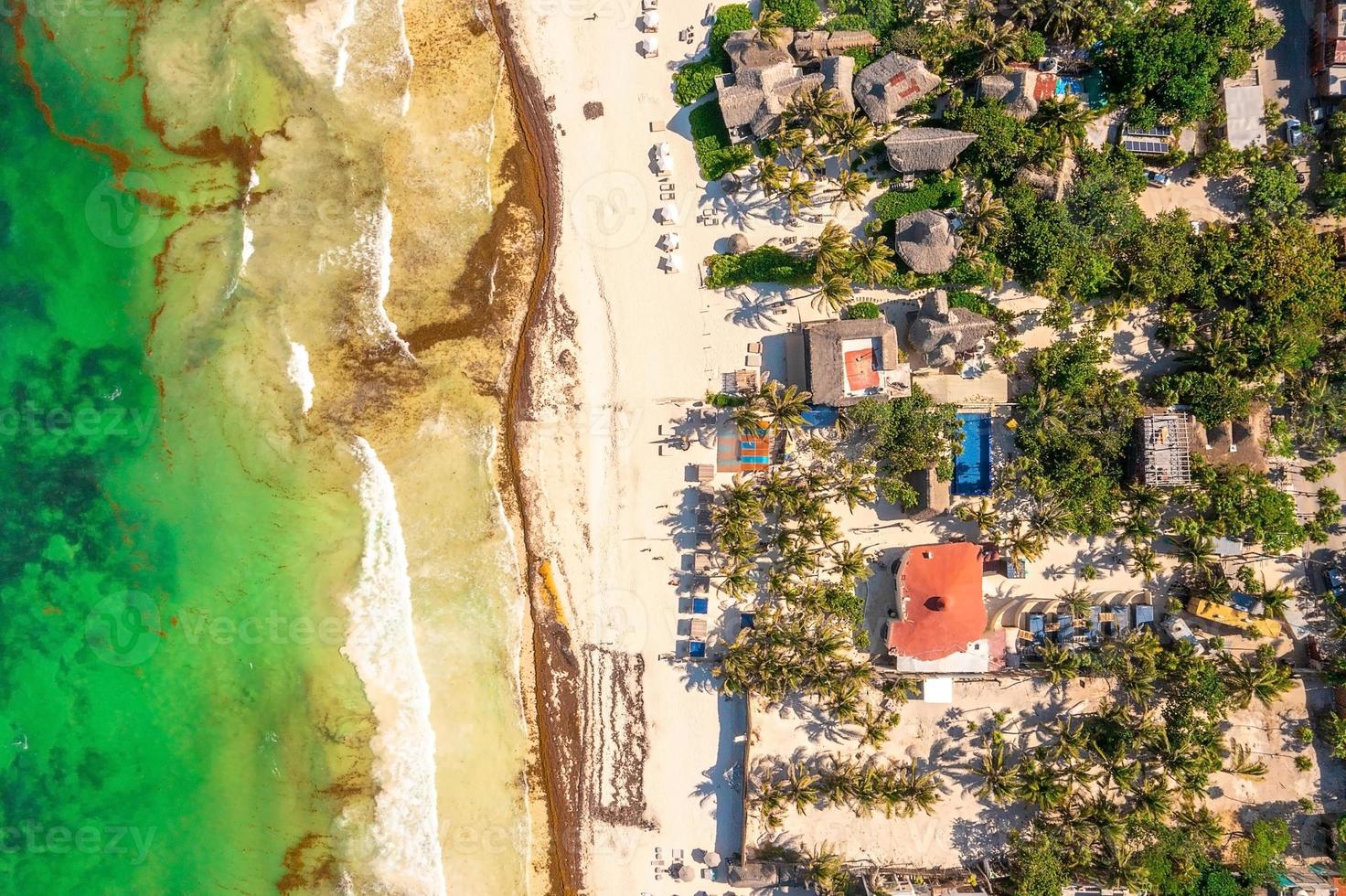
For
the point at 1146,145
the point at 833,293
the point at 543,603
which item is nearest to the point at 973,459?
the point at 833,293

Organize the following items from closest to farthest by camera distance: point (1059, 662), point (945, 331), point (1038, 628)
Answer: point (945, 331) → point (1059, 662) → point (1038, 628)

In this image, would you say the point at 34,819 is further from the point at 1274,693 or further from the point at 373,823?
the point at 1274,693

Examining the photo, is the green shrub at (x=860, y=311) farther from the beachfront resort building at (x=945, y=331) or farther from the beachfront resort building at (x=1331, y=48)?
the beachfront resort building at (x=1331, y=48)

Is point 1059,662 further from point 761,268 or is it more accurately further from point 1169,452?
point 761,268

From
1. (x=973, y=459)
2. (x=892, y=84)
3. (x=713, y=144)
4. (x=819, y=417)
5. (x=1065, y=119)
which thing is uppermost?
(x=892, y=84)

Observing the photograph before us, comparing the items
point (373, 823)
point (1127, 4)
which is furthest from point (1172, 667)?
point (373, 823)

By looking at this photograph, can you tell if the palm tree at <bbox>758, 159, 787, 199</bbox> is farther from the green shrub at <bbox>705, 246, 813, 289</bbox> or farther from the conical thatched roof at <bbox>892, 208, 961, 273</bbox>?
the conical thatched roof at <bbox>892, 208, 961, 273</bbox>

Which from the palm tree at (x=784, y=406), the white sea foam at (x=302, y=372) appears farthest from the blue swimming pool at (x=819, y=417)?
the white sea foam at (x=302, y=372)
